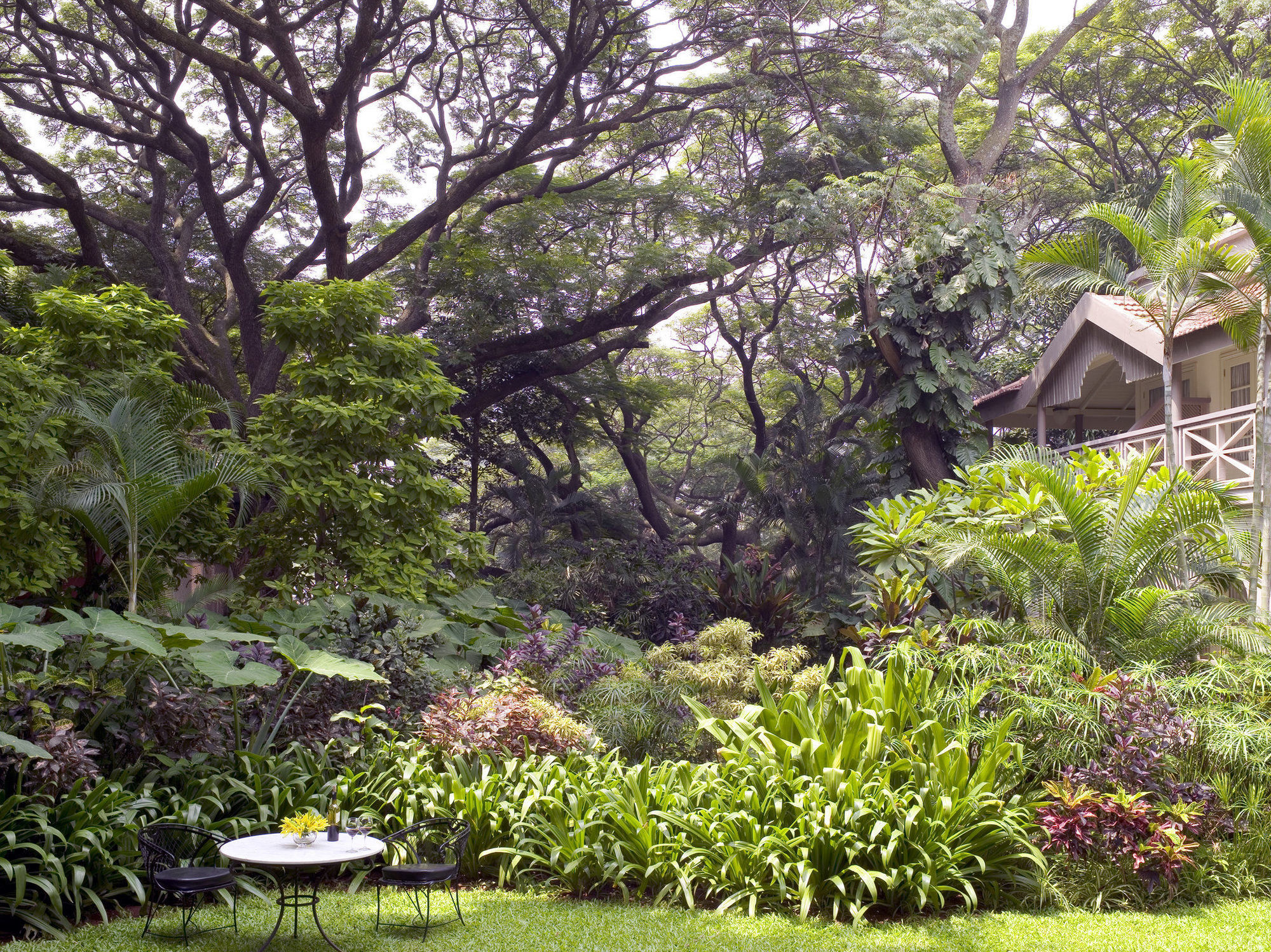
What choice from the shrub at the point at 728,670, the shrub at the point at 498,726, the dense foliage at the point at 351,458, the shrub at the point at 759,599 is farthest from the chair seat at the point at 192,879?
the shrub at the point at 759,599

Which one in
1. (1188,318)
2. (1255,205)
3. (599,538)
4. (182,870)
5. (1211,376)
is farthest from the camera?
(599,538)

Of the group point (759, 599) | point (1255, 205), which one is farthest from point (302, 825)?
point (759, 599)

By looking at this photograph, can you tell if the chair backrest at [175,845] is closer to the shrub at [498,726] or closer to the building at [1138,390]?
the shrub at [498,726]

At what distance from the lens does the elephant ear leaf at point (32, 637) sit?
5.36m

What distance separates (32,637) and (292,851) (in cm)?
200

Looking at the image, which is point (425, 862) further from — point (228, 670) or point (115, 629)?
point (115, 629)

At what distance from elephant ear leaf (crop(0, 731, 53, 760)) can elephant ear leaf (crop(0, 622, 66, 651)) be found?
0.49 metres

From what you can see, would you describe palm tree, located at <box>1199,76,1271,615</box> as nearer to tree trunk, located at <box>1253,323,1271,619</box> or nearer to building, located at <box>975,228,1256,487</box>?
tree trunk, located at <box>1253,323,1271,619</box>

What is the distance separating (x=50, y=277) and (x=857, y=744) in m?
13.7

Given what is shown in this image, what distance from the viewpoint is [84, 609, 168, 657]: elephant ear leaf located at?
5.62 m

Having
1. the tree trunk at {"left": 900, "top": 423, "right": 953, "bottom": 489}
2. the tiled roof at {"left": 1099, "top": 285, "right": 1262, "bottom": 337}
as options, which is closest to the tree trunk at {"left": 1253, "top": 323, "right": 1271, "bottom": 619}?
the tiled roof at {"left": 1099, "top": 285, "right": 1262, "bottom": 337}

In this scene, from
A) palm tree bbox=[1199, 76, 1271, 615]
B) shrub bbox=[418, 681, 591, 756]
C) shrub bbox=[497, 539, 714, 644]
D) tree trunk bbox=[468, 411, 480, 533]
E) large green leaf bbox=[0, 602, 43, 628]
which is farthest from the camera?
tree trunk bbox=[468, 411, 480, 533]

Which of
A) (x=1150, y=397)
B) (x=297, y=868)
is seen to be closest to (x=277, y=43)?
(x=297, y=868)

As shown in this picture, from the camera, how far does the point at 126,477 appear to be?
7.59 m
